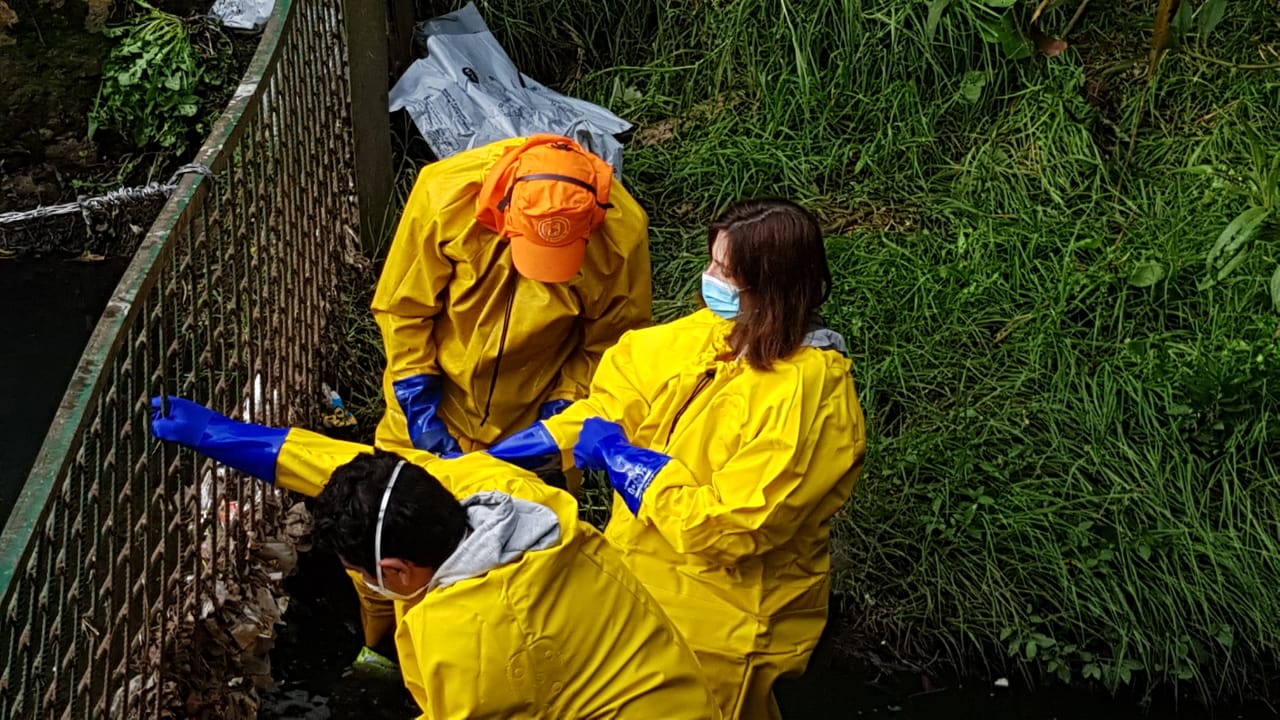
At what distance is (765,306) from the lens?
287 centimetres

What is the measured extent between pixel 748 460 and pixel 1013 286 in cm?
267

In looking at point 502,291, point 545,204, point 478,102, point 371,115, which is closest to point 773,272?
point 545,204

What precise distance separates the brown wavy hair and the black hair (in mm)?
806

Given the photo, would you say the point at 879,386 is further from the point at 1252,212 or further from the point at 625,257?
the point at 1252,212

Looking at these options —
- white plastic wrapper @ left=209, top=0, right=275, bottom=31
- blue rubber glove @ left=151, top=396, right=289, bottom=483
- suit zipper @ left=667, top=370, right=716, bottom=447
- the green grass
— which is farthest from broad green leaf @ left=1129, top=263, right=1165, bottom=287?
white plastic wrapper @ left=209, top=0, right=275, bottom=31

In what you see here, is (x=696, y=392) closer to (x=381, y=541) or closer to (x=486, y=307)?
(x=486, y=307)

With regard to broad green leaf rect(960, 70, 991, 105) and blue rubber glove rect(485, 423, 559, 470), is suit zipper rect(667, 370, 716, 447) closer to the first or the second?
blue rubber glove rect(485, 423, 559, 470)

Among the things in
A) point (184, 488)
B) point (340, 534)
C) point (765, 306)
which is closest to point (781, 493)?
point (765, 306)

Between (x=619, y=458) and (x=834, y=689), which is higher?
(x=619, y=458)

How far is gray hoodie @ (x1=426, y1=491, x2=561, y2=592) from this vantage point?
7.50 ft

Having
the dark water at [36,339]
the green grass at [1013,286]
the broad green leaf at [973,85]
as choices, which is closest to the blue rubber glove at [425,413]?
the green grass at [1013,286]

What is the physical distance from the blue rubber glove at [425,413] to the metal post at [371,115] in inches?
70.3

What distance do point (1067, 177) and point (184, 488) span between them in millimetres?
3655

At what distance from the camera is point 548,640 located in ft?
7.59
